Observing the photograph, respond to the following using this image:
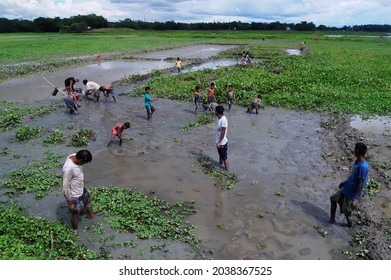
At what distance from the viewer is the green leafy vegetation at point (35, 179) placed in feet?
29.3

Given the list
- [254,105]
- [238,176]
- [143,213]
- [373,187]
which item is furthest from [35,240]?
[254,105]

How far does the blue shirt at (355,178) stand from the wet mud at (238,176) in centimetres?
91

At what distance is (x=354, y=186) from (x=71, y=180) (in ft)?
18.7

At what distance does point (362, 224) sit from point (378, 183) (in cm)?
240

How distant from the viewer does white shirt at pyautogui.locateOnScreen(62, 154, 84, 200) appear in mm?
6680

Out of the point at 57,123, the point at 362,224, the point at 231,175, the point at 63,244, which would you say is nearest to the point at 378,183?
the point at 362,224

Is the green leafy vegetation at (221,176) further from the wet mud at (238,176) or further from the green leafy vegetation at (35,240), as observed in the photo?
the green leafy vegetation at (35,240)

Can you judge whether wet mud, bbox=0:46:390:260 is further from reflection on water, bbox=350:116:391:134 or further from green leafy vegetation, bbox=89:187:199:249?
reflection on water, bbox=350:116:391:134

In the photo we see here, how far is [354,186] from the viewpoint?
677cm

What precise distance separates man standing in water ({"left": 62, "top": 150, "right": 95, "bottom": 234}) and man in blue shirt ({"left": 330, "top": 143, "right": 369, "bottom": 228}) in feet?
17.2

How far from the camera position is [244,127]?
48.0 feet

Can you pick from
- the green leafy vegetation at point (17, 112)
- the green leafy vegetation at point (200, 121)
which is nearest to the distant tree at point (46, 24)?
the green leafy vegetation at point (17, 112)

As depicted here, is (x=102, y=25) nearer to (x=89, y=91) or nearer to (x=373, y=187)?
(x=89, y=91)

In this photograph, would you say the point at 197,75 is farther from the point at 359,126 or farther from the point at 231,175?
the point at 231,175
